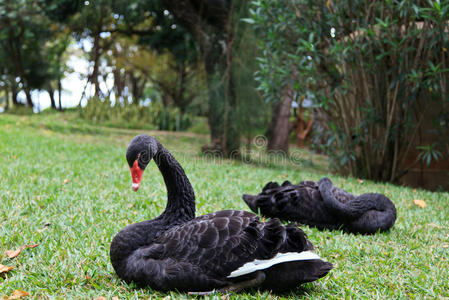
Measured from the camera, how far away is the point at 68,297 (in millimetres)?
2061

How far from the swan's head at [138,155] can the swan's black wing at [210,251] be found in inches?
15.3

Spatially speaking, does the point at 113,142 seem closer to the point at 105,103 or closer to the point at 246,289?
the point at 105,103

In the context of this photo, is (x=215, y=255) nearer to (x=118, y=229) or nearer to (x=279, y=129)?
(x=118, y=229)

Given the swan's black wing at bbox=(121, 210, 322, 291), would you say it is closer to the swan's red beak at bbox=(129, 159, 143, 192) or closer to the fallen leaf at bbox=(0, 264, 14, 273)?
the swan's red beak at bbox=(129, 159, 143, 192)

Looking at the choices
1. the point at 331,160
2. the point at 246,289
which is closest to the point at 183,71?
the point at 331,160

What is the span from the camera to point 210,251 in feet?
6.66

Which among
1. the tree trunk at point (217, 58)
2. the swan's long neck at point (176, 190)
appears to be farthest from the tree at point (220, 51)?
the swan's long neck at point (176, 190)

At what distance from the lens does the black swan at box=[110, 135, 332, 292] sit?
201 centimetres

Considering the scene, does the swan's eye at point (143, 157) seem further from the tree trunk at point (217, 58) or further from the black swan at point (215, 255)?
the tree trunk at point (217, 58)

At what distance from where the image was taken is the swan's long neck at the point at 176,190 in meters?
2.33

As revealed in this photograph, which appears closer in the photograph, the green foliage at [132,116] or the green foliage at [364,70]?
the green foliage at [364,70]

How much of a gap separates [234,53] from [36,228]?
235 inches

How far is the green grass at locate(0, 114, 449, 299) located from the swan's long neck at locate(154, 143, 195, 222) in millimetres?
456

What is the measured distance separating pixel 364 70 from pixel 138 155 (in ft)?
16.9
